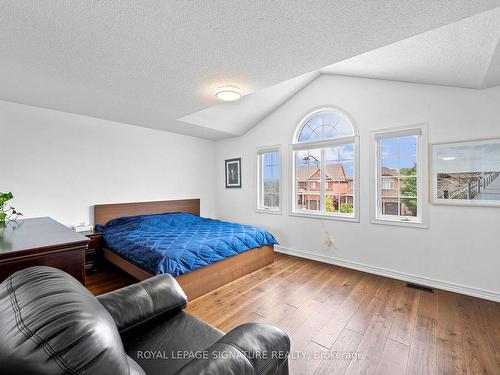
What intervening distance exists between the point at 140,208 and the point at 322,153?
324 centimetres

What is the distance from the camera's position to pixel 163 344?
1.17m

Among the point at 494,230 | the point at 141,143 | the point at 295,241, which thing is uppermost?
the point at 141,143

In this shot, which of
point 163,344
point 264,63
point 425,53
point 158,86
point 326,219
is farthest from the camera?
point 326,219

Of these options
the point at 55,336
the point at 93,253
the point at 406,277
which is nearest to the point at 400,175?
the point at 406,277

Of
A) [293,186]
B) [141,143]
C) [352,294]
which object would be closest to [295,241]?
[293,186]

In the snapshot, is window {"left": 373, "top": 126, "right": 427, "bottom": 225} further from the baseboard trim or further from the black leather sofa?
the black leather sofa

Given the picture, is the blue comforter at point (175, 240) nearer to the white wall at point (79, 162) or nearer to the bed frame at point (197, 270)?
the bed frame at point (197, 270)

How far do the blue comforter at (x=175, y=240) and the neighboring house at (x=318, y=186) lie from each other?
100cm

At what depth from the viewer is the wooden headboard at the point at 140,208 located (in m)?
3.56

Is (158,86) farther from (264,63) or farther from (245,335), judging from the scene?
(245,335)

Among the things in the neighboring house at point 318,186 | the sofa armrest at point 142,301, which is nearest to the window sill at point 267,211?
the neighboring house at point 318,186

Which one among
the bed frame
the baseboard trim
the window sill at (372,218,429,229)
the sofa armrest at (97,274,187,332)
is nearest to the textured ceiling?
the sofa armrest at (97,274,187,332)

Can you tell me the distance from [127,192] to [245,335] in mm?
3603

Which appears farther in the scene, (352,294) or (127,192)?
(127,192)
